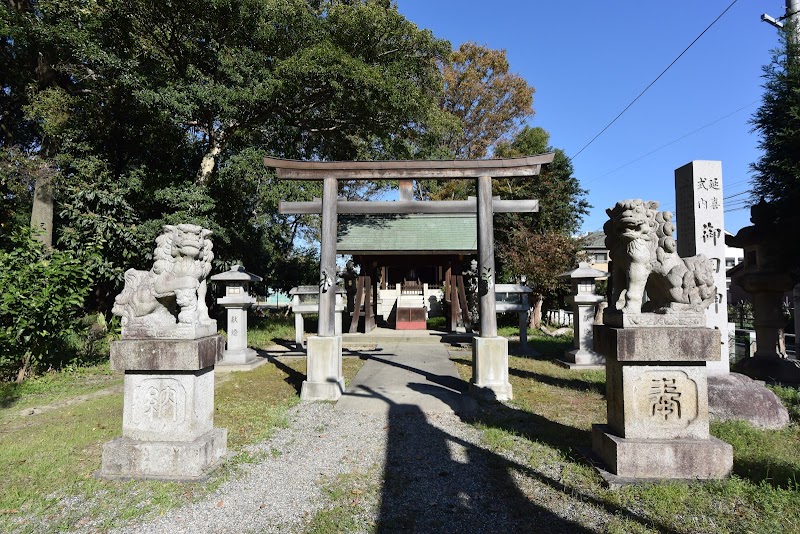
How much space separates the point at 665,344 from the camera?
355 cm

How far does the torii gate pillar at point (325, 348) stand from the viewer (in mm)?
6699

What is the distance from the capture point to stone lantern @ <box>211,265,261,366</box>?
31.9 feet

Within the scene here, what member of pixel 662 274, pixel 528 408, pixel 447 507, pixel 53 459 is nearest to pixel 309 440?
pixel 447 507

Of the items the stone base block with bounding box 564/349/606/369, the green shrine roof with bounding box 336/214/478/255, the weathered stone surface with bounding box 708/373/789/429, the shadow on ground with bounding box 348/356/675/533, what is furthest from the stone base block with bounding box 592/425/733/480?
the green shrine roof with bounding box 336/214/478/255

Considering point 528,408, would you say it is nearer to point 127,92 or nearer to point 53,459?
point 53,459

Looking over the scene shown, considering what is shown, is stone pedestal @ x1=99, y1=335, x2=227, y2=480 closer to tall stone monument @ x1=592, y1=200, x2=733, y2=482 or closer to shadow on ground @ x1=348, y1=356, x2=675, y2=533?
shadow on ground @ x1=348, y1=356, x2=675, y2=533

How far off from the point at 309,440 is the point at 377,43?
1165cm

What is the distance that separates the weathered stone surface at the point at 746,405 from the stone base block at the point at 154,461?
5.90 m

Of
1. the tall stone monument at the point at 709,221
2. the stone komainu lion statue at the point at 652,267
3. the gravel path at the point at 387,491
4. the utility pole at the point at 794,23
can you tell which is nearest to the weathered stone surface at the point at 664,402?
the stone komainu lion statue at the point at 652,267

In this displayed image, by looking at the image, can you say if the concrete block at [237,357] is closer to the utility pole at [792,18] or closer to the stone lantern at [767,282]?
the stone lantern at [767,282]

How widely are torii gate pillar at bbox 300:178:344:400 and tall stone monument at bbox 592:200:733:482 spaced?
417 centimetres

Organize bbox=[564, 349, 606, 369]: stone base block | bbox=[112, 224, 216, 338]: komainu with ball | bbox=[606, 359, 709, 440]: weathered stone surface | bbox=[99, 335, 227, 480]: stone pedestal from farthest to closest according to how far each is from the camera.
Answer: bbox=[564, 349, 606, 369]: stone base block < bbox=[112, 224, 216, 338]: komainu with ball < bbox=[99, 335, 227, 480]: stone pedestal < bbox=[606, 359, 709, 440]: weathered stone surface

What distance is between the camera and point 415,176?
24.1ft

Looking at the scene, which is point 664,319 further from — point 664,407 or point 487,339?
point 487,339
